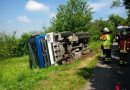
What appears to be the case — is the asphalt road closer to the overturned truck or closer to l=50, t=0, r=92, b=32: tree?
the overturned truck

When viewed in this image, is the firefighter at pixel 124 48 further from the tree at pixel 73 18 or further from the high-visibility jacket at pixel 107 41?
the tree at pixel 73 18

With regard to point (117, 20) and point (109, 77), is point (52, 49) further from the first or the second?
point (117, 20)

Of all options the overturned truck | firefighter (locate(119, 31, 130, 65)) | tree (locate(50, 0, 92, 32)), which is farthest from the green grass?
tree (locate(50, 0, 92, 32))

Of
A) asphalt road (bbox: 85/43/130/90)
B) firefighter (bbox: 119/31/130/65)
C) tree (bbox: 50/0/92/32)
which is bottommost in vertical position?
asphalt road (bbox: 85/43/130/90)

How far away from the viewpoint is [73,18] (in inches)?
1608

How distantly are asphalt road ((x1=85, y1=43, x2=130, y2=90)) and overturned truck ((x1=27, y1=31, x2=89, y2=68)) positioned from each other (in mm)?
3162

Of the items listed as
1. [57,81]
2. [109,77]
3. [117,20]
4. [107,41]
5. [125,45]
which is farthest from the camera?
[117,20]

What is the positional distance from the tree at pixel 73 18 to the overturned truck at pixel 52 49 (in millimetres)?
A: 20825

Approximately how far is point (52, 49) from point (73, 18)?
24335mm

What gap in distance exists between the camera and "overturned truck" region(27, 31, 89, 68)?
16969 mm

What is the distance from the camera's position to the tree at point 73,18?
40.2 metres

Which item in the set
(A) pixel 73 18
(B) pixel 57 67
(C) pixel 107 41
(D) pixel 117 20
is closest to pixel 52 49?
(B) pixel 57 67

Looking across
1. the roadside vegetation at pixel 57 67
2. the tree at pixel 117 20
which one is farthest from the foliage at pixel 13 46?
the tree at pixel 117 20

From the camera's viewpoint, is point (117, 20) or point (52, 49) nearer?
point (52, 49)
